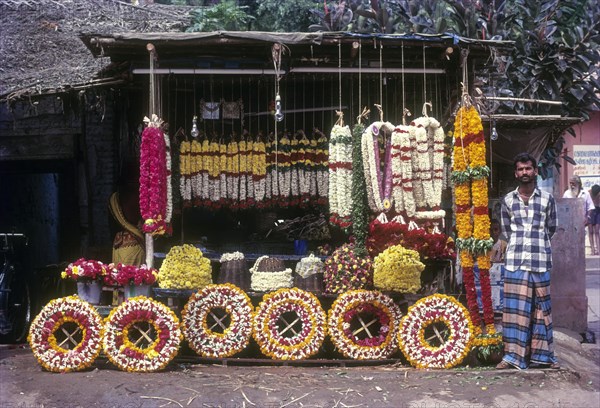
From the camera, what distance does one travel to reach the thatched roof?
841 cm

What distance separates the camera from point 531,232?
22.5 ft

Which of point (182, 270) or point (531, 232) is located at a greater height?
point (531, 232)

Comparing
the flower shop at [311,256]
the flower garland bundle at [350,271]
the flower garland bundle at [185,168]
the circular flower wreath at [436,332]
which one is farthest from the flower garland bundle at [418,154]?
the flower garland bundle at [185,168]

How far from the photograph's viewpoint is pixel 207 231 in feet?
31.1

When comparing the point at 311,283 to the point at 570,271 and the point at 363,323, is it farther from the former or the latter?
the point at 570,271

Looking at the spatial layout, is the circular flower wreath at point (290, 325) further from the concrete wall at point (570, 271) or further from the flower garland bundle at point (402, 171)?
the concrete wall at point (570, 271)

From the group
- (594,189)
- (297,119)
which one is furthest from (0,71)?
(594,189)

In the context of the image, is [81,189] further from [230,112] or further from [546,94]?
[546,94]

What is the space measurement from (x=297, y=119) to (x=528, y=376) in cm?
464

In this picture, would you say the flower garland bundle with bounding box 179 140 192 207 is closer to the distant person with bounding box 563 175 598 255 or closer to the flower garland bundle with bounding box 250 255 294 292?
the flower garland bundle with bounding box 250 255 294 292

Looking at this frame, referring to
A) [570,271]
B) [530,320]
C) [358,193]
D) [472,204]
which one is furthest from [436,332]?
[570,271]

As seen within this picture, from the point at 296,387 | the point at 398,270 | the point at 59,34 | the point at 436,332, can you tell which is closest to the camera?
the point at 296,387

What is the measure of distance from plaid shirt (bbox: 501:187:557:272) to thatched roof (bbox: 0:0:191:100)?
489 cm

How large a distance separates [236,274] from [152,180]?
1.46 metres
